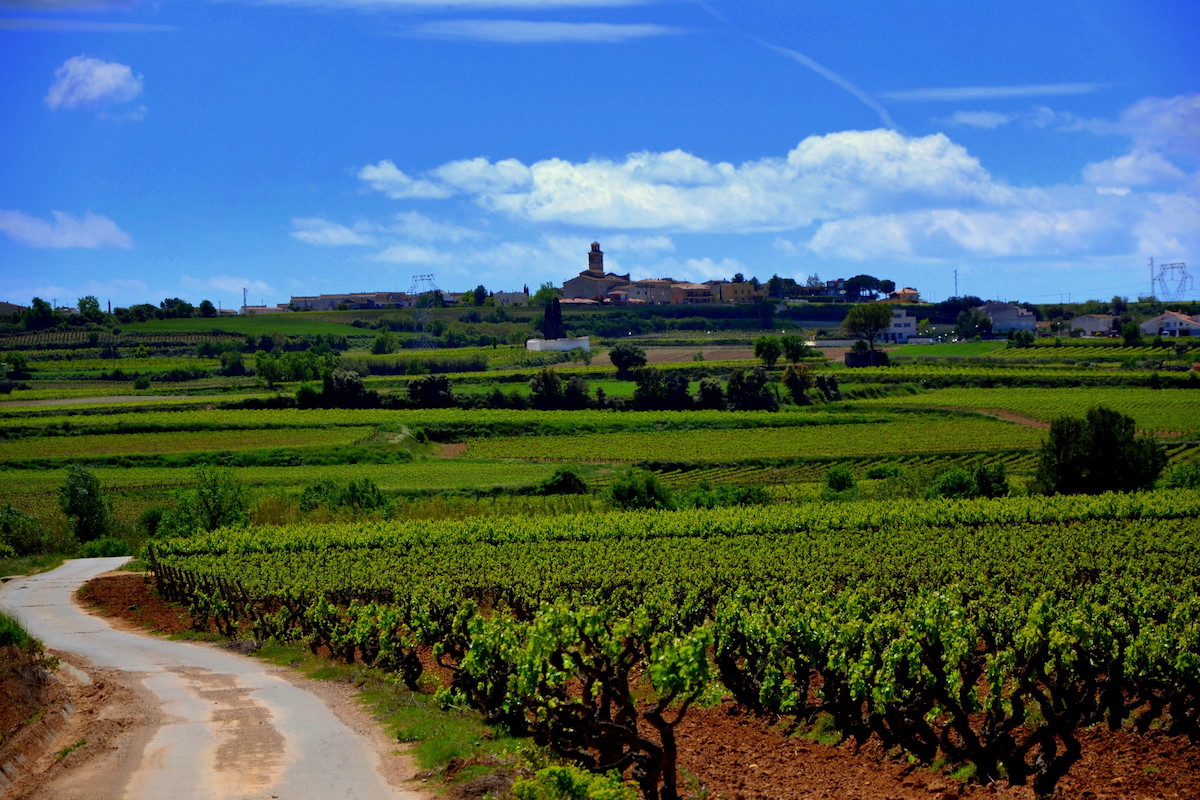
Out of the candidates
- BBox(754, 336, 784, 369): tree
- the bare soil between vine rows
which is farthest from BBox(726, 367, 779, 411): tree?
the bare soil between vine rows

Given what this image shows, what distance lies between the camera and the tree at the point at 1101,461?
186 ft

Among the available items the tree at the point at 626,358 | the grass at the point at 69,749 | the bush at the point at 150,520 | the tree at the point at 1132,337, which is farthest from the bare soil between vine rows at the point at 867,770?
the tree at the point at 1132,337

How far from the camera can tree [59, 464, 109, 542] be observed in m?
54.8

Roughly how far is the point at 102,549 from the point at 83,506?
408 centimetres

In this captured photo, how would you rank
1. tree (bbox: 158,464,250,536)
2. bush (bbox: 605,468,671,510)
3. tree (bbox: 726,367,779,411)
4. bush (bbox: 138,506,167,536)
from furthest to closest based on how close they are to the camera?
1. tree (bbox: 726,367,779,411)
2. bush (bbox: 138,506,167,536)
3. bush (bbox: 605,468,671,510)
4. tree (bbox: 158,464,250,536)

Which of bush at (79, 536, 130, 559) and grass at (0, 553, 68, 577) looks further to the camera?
bush at (79, 536, 130, 559)

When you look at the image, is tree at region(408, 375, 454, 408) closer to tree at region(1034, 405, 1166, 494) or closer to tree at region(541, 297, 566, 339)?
tree at region(1034, 405, 1166, 494)

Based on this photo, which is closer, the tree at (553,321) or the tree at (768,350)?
the tree at (768,350)

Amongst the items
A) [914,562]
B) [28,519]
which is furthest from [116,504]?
[914,562]

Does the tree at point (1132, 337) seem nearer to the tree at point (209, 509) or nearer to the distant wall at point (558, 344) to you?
the distant wall at point (558, 344)

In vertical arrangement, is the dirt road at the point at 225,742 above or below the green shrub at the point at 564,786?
below

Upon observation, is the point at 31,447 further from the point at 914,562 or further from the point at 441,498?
the point at 914,562

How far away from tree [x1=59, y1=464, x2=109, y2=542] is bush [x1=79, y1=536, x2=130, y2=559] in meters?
2.38

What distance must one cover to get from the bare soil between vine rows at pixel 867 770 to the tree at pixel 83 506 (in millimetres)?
44420
